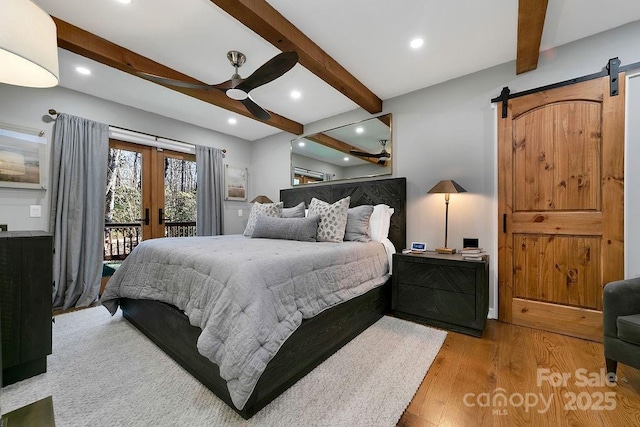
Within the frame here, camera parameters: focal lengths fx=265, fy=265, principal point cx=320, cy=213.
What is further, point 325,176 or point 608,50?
point 325,176

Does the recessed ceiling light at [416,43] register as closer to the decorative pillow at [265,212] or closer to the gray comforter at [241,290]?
the gray comforter at [241,290]

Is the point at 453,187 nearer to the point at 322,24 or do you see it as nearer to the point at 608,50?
the point at 608,50

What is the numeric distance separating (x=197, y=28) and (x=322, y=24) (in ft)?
3.41

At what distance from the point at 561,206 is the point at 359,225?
72.7 inches

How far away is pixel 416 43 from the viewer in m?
2.40

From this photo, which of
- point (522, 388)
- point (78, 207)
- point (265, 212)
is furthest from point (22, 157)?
point (522, 388)

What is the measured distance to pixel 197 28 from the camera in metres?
2.20

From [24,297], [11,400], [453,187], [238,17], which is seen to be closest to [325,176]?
[453,187]

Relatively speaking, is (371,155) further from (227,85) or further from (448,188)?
(227,85)

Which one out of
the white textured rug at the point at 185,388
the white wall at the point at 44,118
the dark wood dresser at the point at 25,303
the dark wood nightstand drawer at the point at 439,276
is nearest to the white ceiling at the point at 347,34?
the white wall at the point at 44,118

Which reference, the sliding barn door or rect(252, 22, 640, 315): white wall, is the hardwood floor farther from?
Result: rect(252, 22, 640, 315): white wall

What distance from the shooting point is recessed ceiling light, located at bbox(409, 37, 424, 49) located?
2357 millimetres

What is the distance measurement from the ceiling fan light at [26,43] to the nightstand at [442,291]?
8.97 feet

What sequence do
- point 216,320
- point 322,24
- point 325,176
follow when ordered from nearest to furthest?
point 216,320 < point 322,24 < point 325,176
